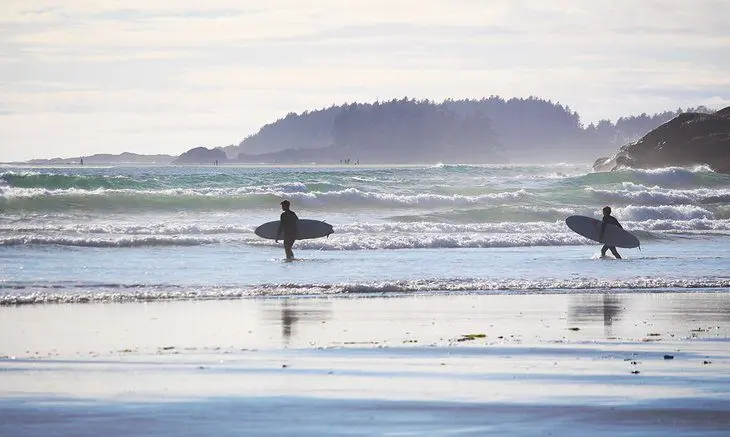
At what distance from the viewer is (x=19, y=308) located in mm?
14883

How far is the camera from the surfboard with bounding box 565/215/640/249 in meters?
26.1

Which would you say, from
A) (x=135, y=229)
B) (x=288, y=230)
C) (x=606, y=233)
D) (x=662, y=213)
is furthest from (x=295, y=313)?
(x=662, y=213)

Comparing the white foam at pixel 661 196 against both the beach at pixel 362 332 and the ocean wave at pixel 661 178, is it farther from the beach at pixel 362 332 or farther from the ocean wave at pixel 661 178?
the beach at pixel 362 332

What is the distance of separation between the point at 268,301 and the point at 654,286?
6.67m

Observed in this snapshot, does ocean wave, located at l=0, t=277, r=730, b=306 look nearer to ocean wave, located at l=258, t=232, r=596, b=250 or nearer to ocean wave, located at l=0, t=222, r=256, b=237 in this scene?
ocean wave, located at l=258, t=232, r=596, b=250

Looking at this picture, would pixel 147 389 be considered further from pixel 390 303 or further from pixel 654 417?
pixel 390 303

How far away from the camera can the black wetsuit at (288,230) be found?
2409cm

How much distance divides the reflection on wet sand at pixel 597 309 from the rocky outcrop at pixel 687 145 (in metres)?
48.2

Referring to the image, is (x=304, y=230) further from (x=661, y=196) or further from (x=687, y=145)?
(x=687, y=145)

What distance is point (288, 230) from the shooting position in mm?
25000

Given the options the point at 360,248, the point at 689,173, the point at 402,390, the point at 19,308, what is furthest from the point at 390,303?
the point at 689,173

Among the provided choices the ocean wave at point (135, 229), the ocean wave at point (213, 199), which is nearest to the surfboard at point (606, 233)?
the ocean wave at point (135, 229)

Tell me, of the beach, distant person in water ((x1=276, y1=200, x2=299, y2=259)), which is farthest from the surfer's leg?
the beach

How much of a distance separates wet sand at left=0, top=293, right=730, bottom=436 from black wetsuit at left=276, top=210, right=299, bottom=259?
29.3 feet
